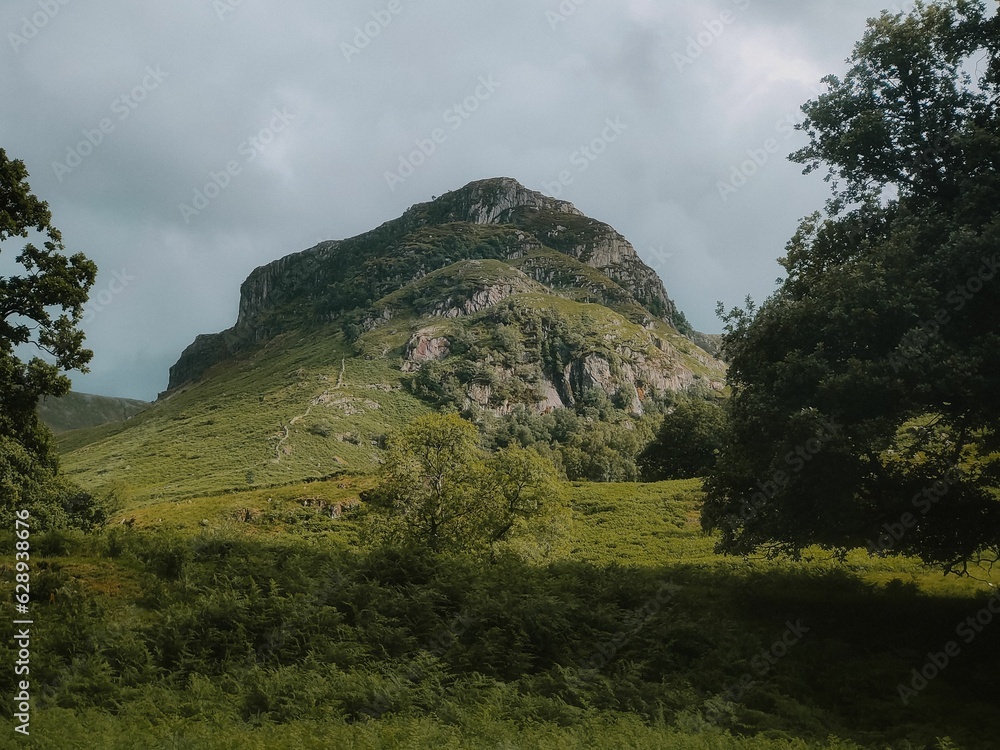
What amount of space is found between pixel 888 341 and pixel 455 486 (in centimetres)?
2090

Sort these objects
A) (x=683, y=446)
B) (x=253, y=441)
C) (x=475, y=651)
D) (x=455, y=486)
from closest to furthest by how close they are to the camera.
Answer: (x=475, y=651)
(x=455, y=486)
(x=683, y=446)
(x=253, y=441)

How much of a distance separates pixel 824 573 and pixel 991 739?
34.5 feet

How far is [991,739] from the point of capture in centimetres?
1301

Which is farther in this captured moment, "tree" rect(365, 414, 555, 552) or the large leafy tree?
"tree" rect(365, 414, 555, 552)

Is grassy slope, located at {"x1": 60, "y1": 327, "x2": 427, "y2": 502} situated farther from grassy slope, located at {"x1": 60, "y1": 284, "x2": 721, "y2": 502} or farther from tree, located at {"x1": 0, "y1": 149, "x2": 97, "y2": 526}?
tree, located at {"x1": 0, "y1": 149, "x2": 97, "y2": 526}

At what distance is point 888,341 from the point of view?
17.2 metres

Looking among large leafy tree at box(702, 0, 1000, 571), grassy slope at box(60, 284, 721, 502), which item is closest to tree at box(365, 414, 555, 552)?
large leafy tree at box(702, 0, 1000, 571)

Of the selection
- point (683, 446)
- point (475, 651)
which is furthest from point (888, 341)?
point (683, 446)

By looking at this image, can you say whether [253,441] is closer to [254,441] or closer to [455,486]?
[254,441]

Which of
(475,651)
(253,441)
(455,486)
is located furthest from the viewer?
(253,441)

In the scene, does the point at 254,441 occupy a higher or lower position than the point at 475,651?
higher

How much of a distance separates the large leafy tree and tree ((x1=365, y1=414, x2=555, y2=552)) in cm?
1310

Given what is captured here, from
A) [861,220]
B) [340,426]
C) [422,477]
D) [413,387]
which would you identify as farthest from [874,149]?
[413,387]

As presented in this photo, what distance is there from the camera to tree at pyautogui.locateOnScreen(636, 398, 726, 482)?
3125 inches
